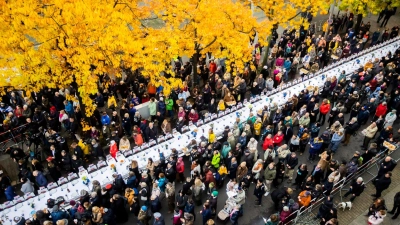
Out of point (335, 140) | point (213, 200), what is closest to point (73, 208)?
point (213, 200)

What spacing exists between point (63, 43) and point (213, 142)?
709 cm

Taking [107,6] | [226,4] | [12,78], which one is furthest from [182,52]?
[12,78]

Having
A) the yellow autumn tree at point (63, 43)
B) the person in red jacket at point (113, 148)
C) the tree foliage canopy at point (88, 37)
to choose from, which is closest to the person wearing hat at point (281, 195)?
the person in red jacket at point (113, 148)

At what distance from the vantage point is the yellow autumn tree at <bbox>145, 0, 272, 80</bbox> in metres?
16.5

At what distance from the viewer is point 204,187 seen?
43.5 feet

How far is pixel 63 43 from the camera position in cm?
1288

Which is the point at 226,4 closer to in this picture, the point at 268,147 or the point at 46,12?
the point at 268,147

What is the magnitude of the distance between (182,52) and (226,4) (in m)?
3.21

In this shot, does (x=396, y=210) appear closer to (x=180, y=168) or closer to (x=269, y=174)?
(x=269, y=174)

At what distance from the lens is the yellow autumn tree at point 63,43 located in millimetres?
11867

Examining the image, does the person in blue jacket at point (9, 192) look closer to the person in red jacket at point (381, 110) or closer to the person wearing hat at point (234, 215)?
the person wearing hat at point (234, 215)

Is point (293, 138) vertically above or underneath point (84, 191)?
underneath

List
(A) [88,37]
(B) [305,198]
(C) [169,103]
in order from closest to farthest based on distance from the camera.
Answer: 1. (B) [305,198]
2. (A) [88,37]
3. (C) [169,103]

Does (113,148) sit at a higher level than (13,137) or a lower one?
lower
